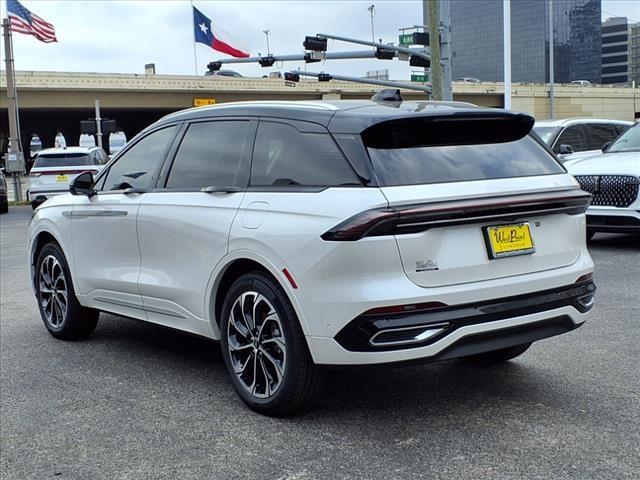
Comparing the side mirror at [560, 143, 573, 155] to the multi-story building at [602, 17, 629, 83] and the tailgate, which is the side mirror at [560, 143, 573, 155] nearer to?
the tailgate

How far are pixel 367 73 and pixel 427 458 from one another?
61.5m

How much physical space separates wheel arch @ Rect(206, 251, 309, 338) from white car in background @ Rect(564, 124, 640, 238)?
6.69 meters

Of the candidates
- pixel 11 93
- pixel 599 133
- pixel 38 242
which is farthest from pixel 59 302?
pixel 11 93

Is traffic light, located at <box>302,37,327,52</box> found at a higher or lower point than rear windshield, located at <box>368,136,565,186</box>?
higher

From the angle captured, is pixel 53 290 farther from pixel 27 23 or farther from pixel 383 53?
pixel 27 23

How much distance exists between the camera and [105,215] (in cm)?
579

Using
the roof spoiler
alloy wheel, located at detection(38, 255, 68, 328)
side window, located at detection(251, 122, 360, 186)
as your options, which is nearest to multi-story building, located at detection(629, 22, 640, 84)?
alloy wheel, located at detection(38, 255, 68, 328)

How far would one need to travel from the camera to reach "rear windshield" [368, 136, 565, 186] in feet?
13.1

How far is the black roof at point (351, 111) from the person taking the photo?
163 inches

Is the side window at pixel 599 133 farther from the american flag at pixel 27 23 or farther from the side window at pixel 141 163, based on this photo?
the american flag at pixel 27 23

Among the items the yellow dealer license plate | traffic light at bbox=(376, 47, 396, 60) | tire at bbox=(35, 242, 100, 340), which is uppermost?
traffic light at bbox=(376, 47, 396, 60)

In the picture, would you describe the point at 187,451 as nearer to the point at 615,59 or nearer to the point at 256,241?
the point at 256,241

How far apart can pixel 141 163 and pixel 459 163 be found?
2501mm

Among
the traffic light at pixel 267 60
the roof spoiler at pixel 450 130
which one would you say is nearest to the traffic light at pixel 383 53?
the traffic light at pixel 267 60
